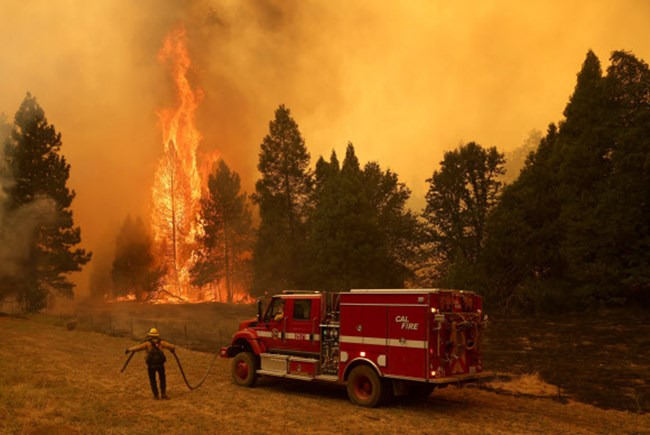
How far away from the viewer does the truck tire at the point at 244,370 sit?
17.3 meters

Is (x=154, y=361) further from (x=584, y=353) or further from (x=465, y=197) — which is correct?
(x=465, y=197)

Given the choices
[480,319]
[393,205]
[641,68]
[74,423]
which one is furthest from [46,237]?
[641,68]

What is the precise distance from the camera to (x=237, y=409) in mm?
13758

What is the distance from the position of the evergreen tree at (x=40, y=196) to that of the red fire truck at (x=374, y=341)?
35738 mm

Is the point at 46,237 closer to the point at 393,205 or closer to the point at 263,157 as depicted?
the point at 263,157

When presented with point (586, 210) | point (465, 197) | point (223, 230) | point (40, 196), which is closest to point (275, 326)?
point (586, 210)

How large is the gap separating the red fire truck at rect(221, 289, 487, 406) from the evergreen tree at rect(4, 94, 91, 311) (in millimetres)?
35738

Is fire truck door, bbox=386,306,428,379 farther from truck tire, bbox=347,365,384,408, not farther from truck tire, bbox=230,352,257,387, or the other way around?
truck tire, bbox=230,352,257,387

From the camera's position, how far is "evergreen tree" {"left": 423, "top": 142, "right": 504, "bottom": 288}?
140 ft

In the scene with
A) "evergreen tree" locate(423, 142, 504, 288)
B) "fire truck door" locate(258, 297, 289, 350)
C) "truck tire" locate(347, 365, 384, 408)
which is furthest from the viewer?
"evergreen tree" locate(423, 142, 504, 288)

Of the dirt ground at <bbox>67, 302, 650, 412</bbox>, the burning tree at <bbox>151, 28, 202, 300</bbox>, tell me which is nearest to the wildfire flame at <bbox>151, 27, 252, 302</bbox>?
the burning tree at <bbox>151, 28, 202, 300</bbox>

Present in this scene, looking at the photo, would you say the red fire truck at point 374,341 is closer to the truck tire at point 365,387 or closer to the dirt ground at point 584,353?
the truck tire at point 365,387

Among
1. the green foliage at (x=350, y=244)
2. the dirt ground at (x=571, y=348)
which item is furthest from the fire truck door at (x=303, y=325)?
the green foliage at (x=350, y=244)

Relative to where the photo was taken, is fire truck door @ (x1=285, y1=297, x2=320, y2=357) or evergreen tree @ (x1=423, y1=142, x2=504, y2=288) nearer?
fire truck door @ (x1=285, y1=297, x2=320, y2=357)
